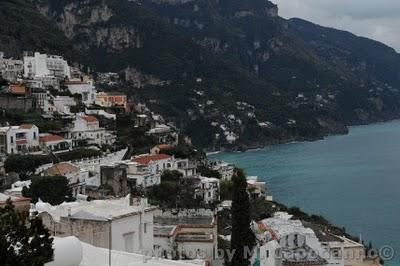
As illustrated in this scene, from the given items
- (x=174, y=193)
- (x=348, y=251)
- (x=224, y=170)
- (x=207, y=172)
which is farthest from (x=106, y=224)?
(x=224, y=170)

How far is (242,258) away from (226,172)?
Answer: 25.1 meters

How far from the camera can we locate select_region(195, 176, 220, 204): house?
28.6 metres

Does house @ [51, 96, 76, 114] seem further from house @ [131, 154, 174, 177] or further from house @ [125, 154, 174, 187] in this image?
house @ [125, 154, 174, 187]

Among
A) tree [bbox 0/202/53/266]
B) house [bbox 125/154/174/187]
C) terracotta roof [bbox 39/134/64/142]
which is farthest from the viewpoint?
terracotta roof [bbox 39/134/64/142]

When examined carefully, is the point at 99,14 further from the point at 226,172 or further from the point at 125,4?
the point at 226,172

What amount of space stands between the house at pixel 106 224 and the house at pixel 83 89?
3383 cm

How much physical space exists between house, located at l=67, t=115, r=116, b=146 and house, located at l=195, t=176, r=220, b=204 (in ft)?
25.7

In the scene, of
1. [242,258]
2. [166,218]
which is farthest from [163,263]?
[166,218]

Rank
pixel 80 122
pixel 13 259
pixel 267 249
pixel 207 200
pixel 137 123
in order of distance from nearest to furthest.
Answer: pixel 13 259, pixel 267 249, pixel 207 200, pixel 80 122, pixel 137 123

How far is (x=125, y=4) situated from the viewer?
134250 millimetres

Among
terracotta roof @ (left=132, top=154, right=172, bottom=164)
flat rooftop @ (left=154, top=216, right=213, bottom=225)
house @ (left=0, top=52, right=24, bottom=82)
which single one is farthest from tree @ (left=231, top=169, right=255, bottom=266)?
house @ (left=0, top=52, right=24, bottom=82)

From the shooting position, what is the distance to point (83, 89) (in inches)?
1802

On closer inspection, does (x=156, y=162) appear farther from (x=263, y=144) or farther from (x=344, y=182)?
(x=263, y=144)

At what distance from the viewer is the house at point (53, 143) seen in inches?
1260
